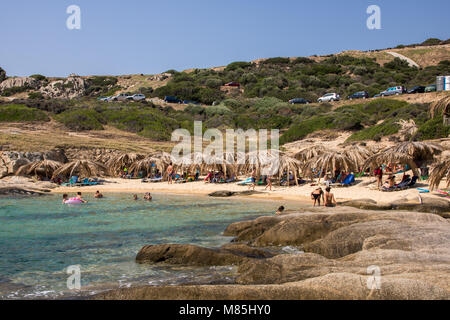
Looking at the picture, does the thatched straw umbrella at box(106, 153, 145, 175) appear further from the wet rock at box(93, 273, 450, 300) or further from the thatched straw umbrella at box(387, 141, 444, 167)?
the wet rock at box(93, 273, 450, 300)

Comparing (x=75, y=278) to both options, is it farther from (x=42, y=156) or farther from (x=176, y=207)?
(x=42, y=156)

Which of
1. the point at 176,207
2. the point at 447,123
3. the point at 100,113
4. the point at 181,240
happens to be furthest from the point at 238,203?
the point at 100,113

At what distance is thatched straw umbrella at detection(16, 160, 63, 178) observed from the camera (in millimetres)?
24688

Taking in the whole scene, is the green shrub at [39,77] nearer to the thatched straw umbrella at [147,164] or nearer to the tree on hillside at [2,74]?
the tree on hillside at [2,74]

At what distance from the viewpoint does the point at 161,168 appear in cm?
2586

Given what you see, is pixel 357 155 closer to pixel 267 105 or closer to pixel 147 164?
pixel 147 164

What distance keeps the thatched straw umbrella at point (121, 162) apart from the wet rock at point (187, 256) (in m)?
19.7

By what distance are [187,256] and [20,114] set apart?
35069 millimetres

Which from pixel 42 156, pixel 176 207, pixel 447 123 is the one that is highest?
pixel 447 123

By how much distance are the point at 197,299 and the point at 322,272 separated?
6.04 feet

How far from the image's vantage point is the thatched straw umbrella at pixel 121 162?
90.8 feet

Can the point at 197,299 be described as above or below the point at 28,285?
above

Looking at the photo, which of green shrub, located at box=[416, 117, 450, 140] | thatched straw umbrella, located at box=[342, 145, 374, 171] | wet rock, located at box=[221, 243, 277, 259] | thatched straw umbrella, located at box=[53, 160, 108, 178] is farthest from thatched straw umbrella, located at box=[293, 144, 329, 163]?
wet rock, located at box=[221, 243, 277, 259]

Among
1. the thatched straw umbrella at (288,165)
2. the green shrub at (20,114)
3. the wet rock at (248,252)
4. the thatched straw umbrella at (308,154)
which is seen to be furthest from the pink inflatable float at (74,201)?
the green shrub at (20,114)
